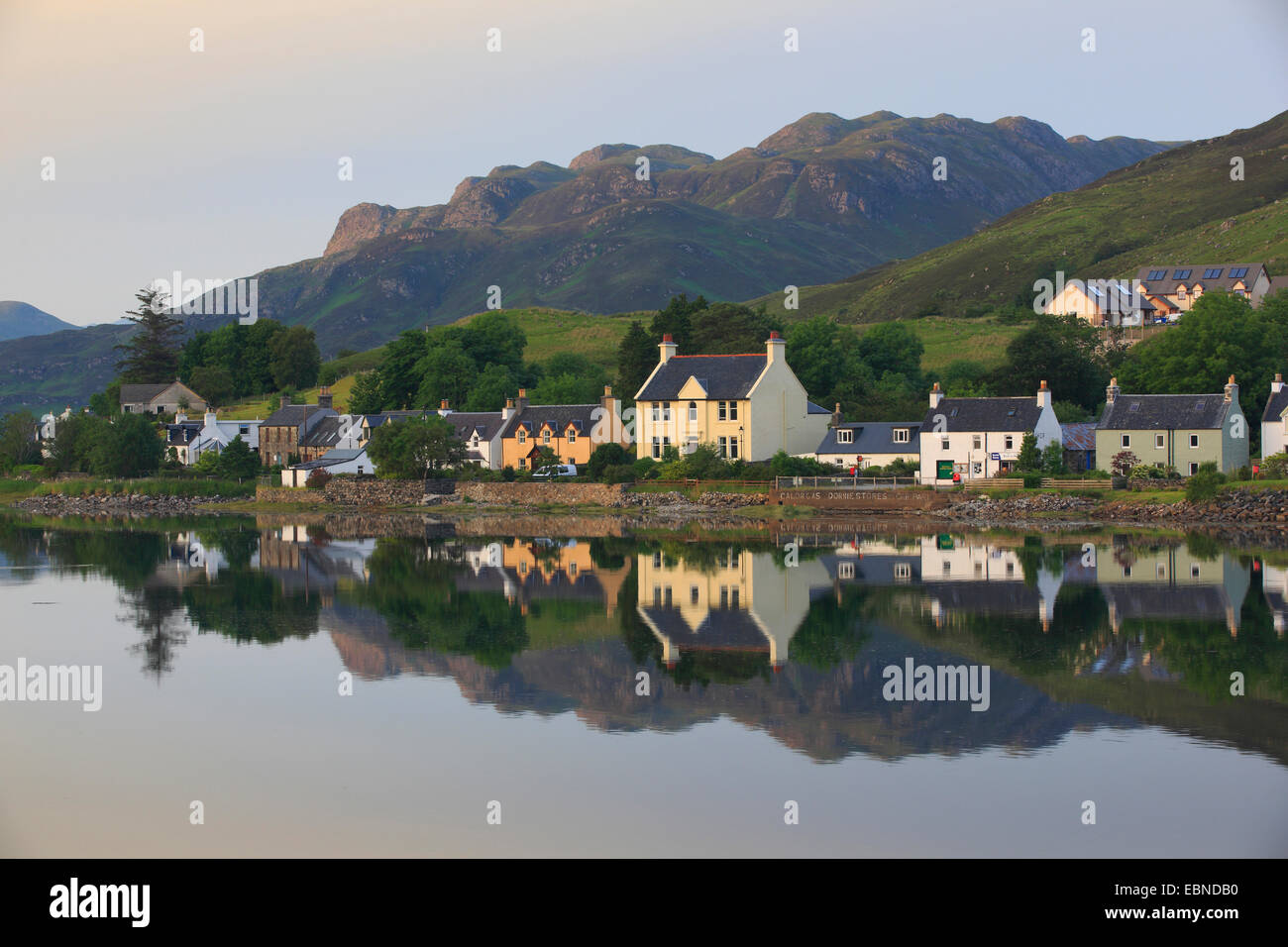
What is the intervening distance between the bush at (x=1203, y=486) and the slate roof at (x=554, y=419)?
34230mm

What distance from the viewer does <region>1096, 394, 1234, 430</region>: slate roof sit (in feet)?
191

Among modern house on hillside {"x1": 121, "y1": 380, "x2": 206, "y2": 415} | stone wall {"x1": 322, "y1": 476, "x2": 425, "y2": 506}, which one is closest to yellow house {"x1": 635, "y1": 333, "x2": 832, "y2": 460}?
stone wall {"x1": 322, "y1": 476, "x2": 425, "y2": 506}

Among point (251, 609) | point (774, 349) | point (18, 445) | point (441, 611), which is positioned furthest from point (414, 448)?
point (18, 445)

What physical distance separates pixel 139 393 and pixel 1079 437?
282ft

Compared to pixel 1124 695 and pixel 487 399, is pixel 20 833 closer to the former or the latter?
pixel 1124 695

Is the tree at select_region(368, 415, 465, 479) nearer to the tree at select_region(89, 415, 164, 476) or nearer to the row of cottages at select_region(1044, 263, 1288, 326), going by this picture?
the tree at select_region(89, 415, 164, 476)

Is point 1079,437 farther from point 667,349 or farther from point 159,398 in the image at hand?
point 159,398

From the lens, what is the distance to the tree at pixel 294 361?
393ft

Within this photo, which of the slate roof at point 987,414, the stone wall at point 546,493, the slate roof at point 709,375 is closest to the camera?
the slate roof at point 987,414

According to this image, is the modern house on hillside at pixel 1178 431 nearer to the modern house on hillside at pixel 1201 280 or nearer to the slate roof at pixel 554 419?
the slate roof at pixel 554 419

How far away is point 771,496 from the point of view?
207 ft

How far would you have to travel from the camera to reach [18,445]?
100812mm

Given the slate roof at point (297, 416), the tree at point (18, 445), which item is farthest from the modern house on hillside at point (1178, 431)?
the tree at point (18, 445)

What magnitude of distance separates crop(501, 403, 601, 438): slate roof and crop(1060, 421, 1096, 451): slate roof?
26797mm
